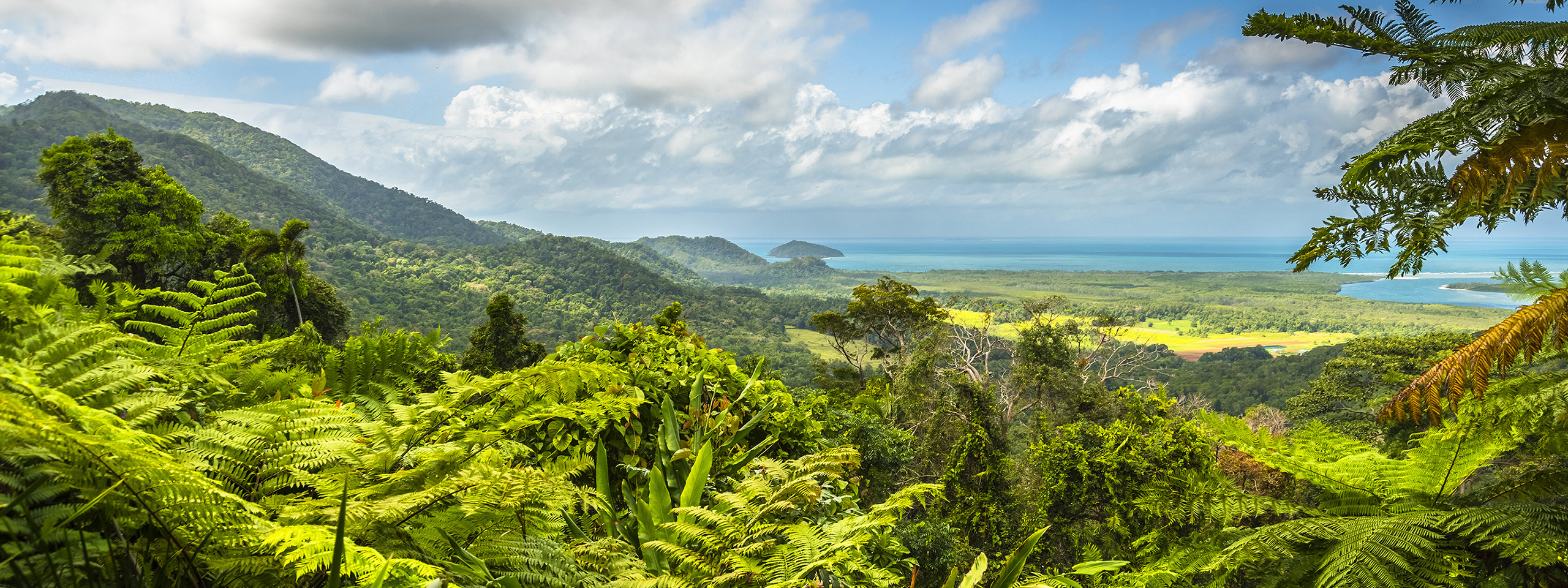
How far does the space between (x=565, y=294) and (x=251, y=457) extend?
61331 millimetres

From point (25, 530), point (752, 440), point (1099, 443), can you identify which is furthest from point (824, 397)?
point (1099, 443)

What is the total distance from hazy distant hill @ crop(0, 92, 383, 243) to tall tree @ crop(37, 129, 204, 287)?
4898cm

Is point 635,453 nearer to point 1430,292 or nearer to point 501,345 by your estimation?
point 501,345

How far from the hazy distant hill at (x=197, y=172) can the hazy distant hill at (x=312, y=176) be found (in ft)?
72.3

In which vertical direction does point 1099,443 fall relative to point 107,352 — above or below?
below

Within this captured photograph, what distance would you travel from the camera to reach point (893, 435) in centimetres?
745

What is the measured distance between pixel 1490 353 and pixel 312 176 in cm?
12161

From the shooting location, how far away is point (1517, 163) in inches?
73.0

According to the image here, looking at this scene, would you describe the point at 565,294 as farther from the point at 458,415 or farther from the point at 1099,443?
the point at 458,415

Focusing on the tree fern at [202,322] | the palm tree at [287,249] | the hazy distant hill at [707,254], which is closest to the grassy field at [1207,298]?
the palm tree at [287,249]

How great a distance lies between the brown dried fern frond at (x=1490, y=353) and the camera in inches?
67.5

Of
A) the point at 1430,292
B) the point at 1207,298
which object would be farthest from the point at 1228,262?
the point at 1207,298

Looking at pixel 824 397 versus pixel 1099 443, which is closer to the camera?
pixel 824 397

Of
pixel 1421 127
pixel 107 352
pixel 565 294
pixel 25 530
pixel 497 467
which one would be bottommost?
pixel 565 294
